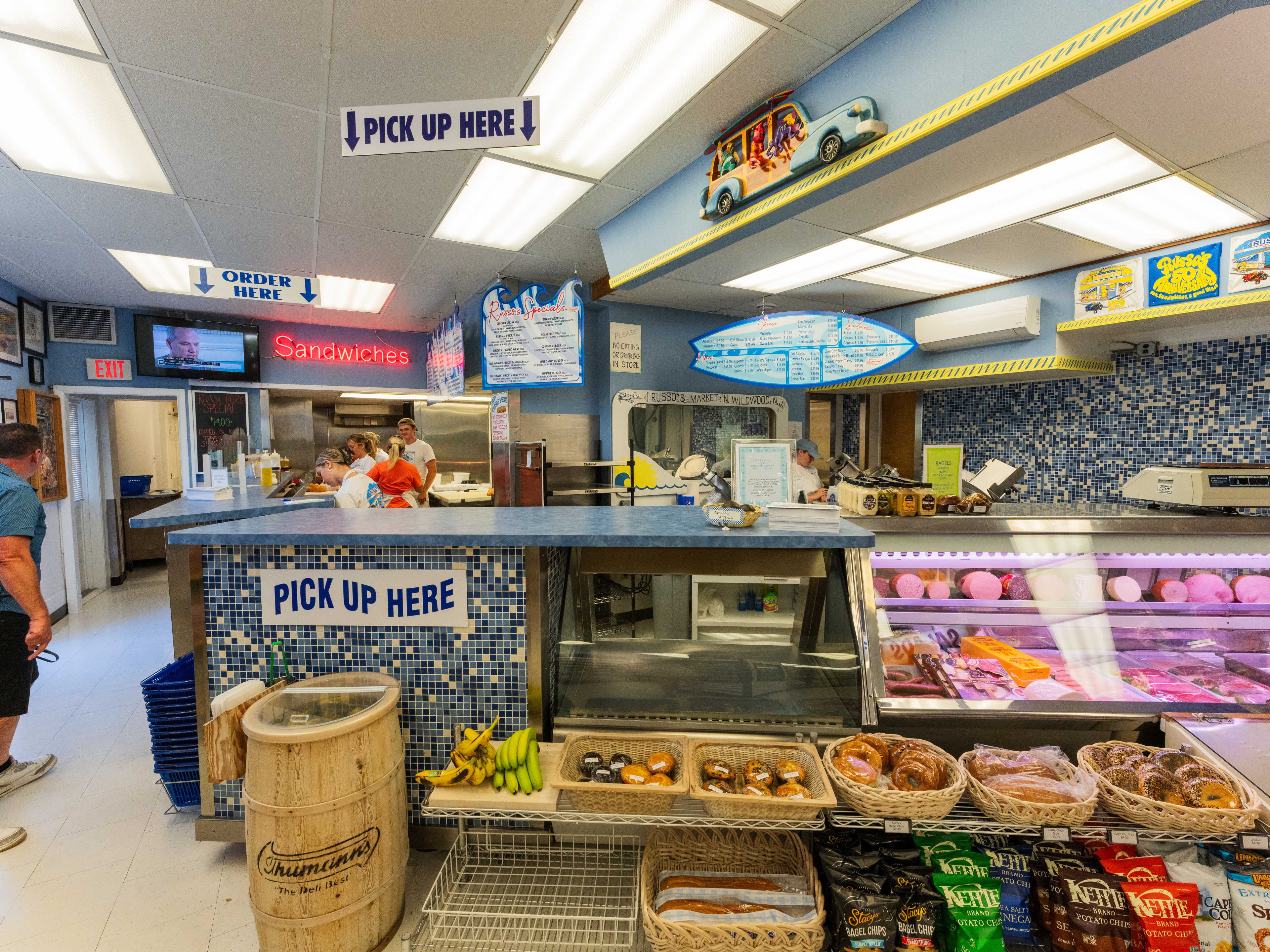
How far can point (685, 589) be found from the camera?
248 centimetres

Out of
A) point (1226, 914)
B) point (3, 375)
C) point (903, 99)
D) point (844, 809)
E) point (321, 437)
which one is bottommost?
point (1226, 914)

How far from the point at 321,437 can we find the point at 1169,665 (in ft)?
30.0

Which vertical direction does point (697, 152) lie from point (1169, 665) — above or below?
above

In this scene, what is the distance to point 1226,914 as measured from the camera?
1729 millimetres

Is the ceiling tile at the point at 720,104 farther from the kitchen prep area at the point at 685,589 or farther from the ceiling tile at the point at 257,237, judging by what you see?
the ceiling tile at the point at 257,237

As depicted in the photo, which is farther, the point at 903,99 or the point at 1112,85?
the point at 903,99

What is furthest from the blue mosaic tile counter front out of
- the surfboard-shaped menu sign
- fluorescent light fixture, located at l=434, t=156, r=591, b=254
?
the surfboard-shaped menu sign

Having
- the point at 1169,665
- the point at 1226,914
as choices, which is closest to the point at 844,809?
the point at 1226,914

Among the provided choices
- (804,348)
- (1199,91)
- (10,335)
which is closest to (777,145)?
(1199,91)

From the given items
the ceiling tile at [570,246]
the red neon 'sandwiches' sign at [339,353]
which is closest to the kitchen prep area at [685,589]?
the ceiling tile at [570,246]

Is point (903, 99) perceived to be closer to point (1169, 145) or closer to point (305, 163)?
point (1169, 145)

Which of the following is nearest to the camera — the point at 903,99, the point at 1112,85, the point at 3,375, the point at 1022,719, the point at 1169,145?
the point at 1112,85

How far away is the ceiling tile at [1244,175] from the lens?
2537 mm

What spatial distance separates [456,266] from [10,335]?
14.3 feet
